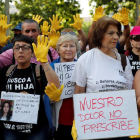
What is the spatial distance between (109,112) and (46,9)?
17111 mm

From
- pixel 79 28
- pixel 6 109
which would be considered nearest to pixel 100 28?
pixel 6 109

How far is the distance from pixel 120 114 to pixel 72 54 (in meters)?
1.12

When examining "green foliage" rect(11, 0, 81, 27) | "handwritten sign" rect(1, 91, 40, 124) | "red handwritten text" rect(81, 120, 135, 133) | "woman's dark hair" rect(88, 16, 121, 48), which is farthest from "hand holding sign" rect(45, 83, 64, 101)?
"green foliage" rect(11, 0, 81, 27)

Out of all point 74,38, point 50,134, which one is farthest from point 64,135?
point 74,38

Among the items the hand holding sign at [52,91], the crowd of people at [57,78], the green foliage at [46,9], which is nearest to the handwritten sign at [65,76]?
the crowd of people at [57,78]

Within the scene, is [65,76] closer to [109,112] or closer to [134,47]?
[109,112]

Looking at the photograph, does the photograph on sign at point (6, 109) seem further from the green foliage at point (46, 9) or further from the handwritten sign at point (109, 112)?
the green foliage at point (46, 9)

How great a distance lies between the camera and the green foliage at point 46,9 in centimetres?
1265

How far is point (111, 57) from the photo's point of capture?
6.97 ft

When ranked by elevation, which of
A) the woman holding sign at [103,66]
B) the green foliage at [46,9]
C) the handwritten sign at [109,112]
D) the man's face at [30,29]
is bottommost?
the handwritten sign at [109,112]

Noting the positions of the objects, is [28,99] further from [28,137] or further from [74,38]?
[74,38]

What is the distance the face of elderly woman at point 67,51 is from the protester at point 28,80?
18.4 inches

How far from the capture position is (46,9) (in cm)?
1783

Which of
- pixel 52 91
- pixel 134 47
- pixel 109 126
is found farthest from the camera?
pixel 134 47
